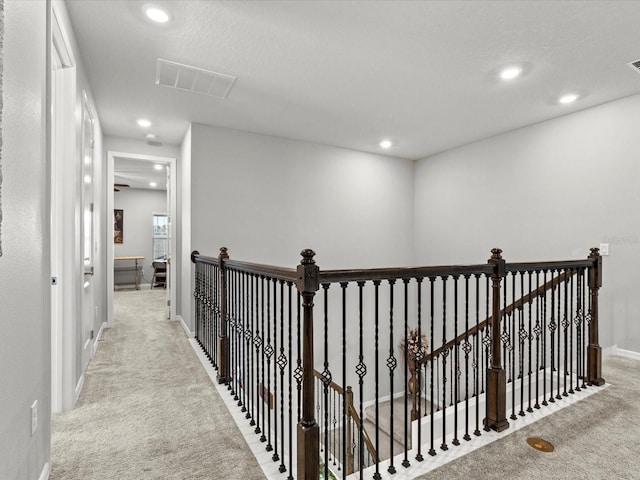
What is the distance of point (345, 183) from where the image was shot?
17.7 ft

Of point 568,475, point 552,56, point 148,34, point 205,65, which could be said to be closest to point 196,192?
point 205,65

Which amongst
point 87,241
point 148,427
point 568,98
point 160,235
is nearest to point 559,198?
point 568,98

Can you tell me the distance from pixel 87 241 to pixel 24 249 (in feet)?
6.72

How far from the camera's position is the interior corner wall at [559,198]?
11.5 ft

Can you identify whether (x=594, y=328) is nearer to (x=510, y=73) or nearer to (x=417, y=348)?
(x=417, y=348)

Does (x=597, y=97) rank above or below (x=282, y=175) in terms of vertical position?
above

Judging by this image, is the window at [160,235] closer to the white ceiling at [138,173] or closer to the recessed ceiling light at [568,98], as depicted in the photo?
the white ceiling at [138,173]

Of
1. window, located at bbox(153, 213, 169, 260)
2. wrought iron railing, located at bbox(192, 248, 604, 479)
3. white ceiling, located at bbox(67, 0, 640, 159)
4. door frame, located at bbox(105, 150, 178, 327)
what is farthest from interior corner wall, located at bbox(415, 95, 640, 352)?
window, located at bbox(153, 213, 169, 260)

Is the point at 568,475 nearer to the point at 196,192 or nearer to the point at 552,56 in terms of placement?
the point at 552,56

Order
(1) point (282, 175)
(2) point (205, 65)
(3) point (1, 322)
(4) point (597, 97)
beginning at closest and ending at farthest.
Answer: (3) point (1, 322)
(2) point (205, 65)
(4) point (597, 97)
(1) point (282, 175)

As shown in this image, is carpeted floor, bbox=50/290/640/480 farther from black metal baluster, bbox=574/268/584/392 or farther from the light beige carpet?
black metal baluster, bbox=574/268/584/392

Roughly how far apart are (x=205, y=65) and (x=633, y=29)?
127 inches

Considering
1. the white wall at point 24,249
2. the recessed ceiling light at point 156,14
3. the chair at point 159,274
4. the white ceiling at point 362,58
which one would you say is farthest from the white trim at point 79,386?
the chair at point 159,274

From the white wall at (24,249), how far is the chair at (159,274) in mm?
7669
